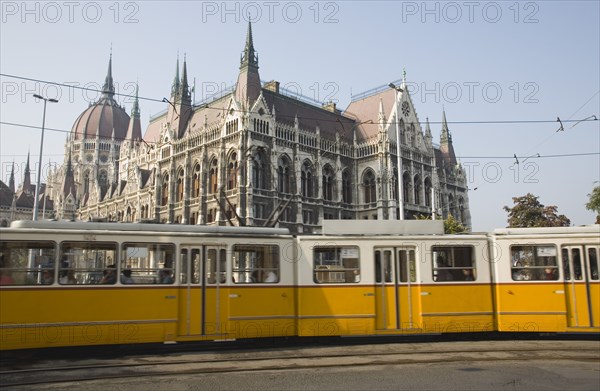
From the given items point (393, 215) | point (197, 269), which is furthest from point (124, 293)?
point (393, 215)

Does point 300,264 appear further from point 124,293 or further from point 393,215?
point 393,215

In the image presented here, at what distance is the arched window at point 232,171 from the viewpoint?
51.9 m

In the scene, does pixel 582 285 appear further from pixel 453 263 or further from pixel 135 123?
pixel 135 123

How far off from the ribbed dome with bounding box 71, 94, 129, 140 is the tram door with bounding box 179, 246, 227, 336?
102m

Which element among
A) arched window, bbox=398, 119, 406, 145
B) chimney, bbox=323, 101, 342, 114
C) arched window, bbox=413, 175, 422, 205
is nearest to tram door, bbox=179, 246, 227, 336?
arched window, bbox=398, 119, 406, 145

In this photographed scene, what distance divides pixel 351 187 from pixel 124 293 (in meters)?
52.5

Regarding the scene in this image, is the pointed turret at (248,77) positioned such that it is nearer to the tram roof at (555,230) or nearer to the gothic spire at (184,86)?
the gothic spire at (184,86)

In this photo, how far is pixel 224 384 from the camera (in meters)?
8.84

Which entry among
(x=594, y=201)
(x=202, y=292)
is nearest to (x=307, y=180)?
(x=594, y=201)

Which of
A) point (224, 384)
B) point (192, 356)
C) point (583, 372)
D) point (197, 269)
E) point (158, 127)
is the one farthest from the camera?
point (158, 127)

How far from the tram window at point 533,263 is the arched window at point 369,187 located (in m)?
49.1

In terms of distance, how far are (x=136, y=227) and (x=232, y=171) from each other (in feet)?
132

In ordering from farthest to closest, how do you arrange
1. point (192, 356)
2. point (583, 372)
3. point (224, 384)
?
1. point (192, 356)
2. point (583, 372)
3. point (224, 384)

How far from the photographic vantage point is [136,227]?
487 inches
